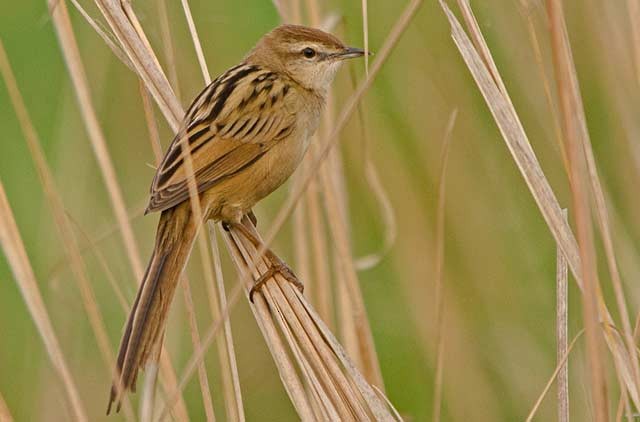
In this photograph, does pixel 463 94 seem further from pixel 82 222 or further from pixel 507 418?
pixel 82 222

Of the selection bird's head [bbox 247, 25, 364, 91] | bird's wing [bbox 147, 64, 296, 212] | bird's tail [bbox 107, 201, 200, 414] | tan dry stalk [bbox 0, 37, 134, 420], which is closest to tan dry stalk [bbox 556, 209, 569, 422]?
bird's tail [bbox 107, 201, 200, 414]

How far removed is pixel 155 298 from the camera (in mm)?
2852

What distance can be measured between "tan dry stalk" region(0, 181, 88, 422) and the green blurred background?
1.15 m

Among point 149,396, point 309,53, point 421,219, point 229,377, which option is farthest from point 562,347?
point 421,219

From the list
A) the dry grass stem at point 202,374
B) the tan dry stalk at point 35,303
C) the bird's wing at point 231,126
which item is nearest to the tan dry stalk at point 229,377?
the dry grass stem at point 202,374

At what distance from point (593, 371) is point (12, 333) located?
3.60 meters

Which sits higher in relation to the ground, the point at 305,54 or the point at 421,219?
the point at 305,54

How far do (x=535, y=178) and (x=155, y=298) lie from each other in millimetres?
1090

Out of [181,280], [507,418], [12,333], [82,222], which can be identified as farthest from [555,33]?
[12,333]

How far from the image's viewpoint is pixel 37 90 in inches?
225

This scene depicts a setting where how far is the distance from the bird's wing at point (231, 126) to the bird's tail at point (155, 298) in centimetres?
14

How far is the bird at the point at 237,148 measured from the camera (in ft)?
9.78

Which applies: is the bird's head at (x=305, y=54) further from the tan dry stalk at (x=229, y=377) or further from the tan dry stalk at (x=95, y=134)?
the tan dry stalk at (x=229, y=377)

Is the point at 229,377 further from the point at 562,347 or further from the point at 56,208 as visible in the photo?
the point at 562,347
